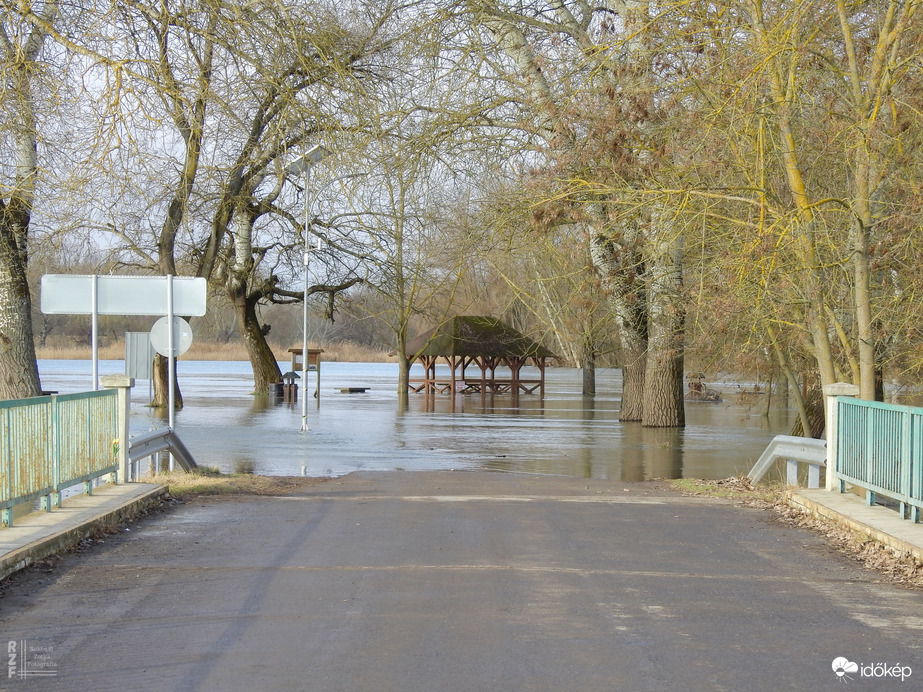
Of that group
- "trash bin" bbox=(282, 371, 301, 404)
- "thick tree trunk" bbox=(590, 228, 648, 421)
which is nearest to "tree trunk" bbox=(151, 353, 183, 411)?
"trash bin" bbox=(282, 371, 301, 404)

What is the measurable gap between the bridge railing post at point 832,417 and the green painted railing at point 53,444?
7.48m

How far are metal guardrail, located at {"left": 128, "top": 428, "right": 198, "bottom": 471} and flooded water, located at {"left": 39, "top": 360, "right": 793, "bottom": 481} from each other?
2991mm

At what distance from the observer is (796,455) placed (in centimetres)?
1289

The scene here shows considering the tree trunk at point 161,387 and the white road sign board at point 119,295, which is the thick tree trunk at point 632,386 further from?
the white road sign board at point 119,295

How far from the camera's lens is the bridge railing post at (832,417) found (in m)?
11.1

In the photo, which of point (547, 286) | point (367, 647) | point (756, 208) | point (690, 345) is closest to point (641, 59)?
point (756, 208)

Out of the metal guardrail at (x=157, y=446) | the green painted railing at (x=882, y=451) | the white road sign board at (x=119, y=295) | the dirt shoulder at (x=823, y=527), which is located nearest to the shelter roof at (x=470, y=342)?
the white road sign board at (x=119, y=295)

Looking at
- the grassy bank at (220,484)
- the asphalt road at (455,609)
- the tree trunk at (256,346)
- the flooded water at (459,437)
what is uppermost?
the tree trunk at (256,346)

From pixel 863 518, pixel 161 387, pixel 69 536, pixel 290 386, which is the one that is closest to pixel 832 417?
pixel 863 518

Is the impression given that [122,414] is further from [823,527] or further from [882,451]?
[882,451]

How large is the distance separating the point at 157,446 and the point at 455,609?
24.0 ft

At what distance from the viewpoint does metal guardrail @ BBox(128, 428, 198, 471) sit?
11.7 m

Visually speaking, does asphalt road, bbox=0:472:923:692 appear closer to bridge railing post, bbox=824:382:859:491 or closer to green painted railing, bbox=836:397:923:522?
green painted railing, bbox=836:397:923:522

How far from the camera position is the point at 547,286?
4028 centimetres
